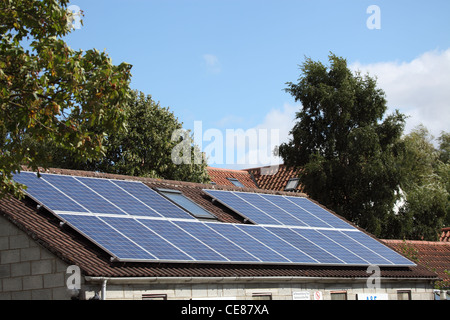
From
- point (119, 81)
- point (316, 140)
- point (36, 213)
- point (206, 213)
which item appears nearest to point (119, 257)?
point (36, 213)

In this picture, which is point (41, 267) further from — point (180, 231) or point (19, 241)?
point (180, 231)

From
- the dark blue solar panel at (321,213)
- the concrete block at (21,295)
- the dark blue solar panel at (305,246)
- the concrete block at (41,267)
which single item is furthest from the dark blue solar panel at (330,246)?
the concrete block at (21,295)

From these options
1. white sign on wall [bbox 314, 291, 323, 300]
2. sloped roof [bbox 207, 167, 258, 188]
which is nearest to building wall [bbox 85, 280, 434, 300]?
white sign on wall [bbox 314, 291, 323, 300]

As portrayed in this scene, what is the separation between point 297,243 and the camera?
24.0 m

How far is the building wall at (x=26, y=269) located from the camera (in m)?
17.4

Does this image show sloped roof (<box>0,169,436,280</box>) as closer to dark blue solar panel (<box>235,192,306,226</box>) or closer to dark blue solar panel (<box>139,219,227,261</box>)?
dark blue solar panel (<box>139,219,227,261</box>)

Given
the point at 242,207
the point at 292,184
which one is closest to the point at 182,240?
the point at 242,207

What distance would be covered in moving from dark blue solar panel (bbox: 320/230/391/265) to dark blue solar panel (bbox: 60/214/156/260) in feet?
31.6

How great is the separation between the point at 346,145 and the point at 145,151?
1345cm

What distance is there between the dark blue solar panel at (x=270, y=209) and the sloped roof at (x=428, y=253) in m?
6.51

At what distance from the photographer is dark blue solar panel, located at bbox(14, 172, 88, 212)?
19.6 m
